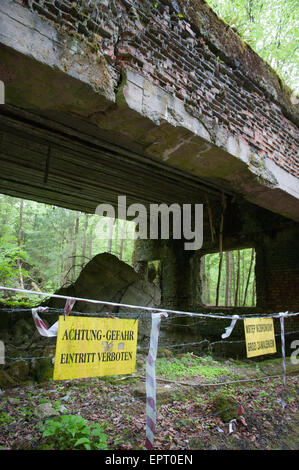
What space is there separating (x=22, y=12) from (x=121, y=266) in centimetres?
572

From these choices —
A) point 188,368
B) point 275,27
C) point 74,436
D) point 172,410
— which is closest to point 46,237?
point 188,368

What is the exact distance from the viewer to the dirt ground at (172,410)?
9.22 ft

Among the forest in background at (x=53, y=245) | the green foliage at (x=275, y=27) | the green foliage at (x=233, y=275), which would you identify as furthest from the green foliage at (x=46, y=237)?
the green foliage at (x=275, y=27)

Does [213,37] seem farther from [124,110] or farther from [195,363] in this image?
[195,363]

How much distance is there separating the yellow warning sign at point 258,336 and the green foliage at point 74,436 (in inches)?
84.5

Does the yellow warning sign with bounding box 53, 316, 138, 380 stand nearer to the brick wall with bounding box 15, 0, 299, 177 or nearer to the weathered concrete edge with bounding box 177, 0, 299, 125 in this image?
the brick wall with bounding box 15, 0, 299, 177

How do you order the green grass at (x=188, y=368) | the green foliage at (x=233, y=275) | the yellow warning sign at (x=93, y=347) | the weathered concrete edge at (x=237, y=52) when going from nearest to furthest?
1. the yellow warning sign at (x=93, y=347)
2. the weathered concrete edge at (x=237, y=52)
3. the green grass at (x=188, y=368)
4. the green foliage at (x=233, y=275)

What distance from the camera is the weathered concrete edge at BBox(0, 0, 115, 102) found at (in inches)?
97.7

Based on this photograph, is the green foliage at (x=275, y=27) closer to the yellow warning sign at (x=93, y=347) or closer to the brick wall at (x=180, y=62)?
the brick wall at (x=180, y=62)

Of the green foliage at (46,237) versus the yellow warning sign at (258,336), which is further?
the green foliage at (46,237)

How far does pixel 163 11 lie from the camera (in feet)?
12.7

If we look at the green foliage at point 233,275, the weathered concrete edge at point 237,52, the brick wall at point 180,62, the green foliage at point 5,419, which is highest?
the weathered concrete edge at point 237,52

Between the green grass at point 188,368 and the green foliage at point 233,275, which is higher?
the green foliage at point 233,275

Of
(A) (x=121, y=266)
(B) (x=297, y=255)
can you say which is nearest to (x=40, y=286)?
(A) (x=121, y=266)
